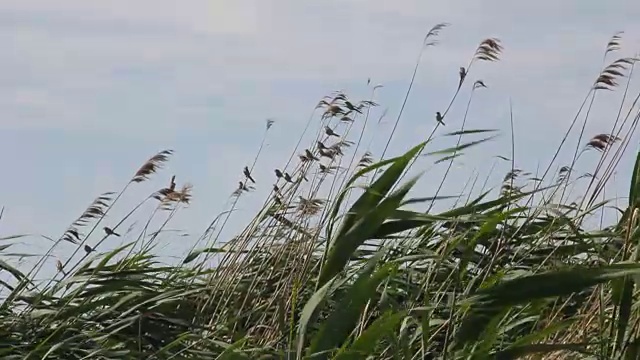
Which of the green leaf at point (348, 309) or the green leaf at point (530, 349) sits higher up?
the green leaf at point (348, 309)

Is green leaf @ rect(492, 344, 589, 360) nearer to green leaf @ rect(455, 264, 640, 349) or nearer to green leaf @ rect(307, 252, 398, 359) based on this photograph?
green leaf @ rect(455, 264, 640, 349)

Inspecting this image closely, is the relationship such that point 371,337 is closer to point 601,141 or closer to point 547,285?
point 547,285

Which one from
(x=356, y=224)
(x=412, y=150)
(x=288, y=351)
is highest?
(x=412, y=150)

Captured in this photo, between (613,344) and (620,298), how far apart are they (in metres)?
0.14

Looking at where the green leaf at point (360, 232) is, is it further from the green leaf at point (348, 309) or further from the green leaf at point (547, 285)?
the green leaf at point (547, 285)

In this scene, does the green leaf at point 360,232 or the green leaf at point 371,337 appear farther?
the green leaf at point 360,232

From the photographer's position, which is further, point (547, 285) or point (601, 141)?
point (601, 141)

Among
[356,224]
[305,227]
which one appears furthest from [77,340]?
[356,224]

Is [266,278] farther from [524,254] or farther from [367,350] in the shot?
[367,350]

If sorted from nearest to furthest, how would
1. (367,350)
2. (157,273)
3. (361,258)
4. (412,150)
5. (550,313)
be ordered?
1. (367,350)
2. (412,150)
3. (550,313)
4. (361,258)
5. (157,273)

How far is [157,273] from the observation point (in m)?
3.68

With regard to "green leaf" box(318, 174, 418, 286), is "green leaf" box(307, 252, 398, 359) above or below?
below

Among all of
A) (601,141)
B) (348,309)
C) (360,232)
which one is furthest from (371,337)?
(601,141)

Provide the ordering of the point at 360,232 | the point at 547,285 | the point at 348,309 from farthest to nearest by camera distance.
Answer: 1. the point at 360,232
2. the point at 348,309
3. the point at 547,285
